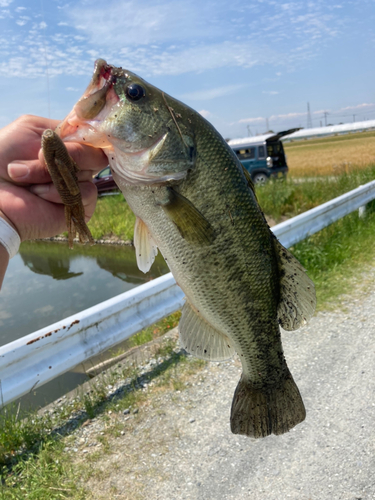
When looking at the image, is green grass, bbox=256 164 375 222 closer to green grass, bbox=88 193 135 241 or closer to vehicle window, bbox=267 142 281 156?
green grass, bbox=88 193 135 241

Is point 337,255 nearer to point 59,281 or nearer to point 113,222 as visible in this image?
point 59,281

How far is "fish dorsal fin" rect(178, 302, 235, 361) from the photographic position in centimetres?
182

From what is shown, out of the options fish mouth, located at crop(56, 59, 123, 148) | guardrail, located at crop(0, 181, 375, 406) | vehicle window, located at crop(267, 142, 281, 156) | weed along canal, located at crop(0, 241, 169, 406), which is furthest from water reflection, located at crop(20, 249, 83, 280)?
vehicle window, located at crop(267, 142, 281, 156)

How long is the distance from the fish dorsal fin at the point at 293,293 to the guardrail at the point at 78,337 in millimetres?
1969

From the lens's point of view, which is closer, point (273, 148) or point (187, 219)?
point (187, 219)

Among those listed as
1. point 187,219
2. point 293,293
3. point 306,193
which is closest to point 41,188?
point 187,219

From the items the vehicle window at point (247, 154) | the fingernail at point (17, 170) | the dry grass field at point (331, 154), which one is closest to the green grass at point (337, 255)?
the fingernail at point (17, 170)

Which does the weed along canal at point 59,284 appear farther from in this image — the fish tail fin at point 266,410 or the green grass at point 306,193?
the green grass at point 306,193

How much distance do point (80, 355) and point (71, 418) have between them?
546mm

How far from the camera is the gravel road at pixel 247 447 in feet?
8.41

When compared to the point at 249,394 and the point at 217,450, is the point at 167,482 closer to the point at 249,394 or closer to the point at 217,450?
the point at 217,450

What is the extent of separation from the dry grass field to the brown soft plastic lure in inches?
490

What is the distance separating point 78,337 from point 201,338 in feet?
5.81

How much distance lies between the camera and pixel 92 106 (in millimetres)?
1554
